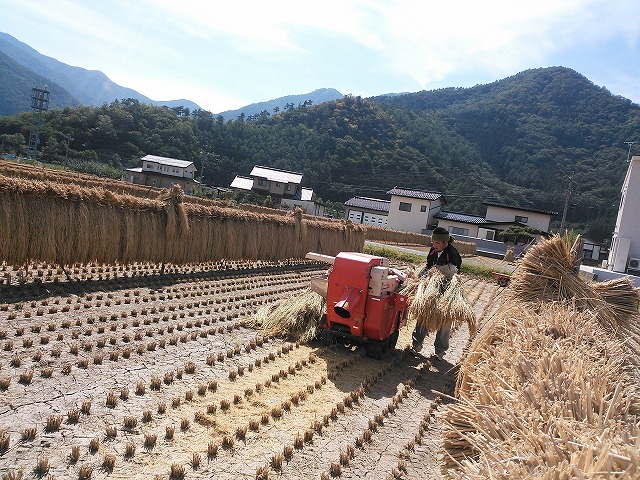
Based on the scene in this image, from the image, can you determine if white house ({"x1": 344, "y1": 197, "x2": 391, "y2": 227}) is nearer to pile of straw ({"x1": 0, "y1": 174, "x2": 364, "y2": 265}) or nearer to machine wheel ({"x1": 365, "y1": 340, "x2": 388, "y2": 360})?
pile of straw ({"x1": 0, "y1": 174, "x2": 364, "y2": 265})

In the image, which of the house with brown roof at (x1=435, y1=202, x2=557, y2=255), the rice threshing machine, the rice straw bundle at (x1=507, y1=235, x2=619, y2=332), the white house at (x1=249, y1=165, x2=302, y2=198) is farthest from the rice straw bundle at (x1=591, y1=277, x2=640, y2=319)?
the white house at (x1=249, y1=165, x2=302, y2=198)

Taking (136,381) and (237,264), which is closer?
(136,381)

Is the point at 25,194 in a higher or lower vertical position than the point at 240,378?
higher

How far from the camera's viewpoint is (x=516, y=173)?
83375 mm

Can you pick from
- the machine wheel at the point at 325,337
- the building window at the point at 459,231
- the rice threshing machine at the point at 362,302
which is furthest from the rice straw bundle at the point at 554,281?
the building window at the point at 459,231

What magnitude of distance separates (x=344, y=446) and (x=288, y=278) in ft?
34.0

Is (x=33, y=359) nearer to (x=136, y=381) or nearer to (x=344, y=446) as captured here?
(x=136, y=381)

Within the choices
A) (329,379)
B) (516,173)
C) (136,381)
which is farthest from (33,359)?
(516,173)

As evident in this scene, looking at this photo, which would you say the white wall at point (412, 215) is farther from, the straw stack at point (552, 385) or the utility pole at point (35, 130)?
the straw stack at point (552, 385)

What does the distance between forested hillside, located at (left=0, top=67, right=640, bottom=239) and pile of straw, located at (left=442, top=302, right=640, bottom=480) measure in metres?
56.8

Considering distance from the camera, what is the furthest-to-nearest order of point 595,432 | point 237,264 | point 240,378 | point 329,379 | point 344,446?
1. point 237,264
2. point 329,379
3. point 240,378
4. point 344,446
5. point 595,432

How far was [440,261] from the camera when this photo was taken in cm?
762

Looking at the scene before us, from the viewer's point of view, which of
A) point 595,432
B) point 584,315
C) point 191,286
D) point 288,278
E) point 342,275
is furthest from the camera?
point 288,278

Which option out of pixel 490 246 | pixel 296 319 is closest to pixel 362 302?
pixel 296 319
